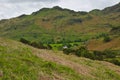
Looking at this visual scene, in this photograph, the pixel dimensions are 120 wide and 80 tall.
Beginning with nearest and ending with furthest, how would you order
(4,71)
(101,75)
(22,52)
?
(4,71) < (22,52) < (101,75)

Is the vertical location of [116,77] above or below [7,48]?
below

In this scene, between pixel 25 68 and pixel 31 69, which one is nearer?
pixel 25 68

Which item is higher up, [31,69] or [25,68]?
[25,68]

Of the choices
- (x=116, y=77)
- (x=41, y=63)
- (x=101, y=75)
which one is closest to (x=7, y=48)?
(x=41, y=63)

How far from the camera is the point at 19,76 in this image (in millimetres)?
25234

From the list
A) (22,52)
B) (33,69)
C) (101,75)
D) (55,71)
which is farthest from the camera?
(101,75)

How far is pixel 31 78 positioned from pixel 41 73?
1987 millimetres

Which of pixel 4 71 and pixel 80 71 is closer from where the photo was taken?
pixel 4 71

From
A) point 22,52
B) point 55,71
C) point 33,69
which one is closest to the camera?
point 33,69

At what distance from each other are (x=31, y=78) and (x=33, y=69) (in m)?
2.23

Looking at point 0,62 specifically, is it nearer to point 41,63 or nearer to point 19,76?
point 19,76

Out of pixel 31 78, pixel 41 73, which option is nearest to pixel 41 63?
pixel 41 73

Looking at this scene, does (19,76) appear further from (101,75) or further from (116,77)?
(116,77)

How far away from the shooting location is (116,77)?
3966cm
